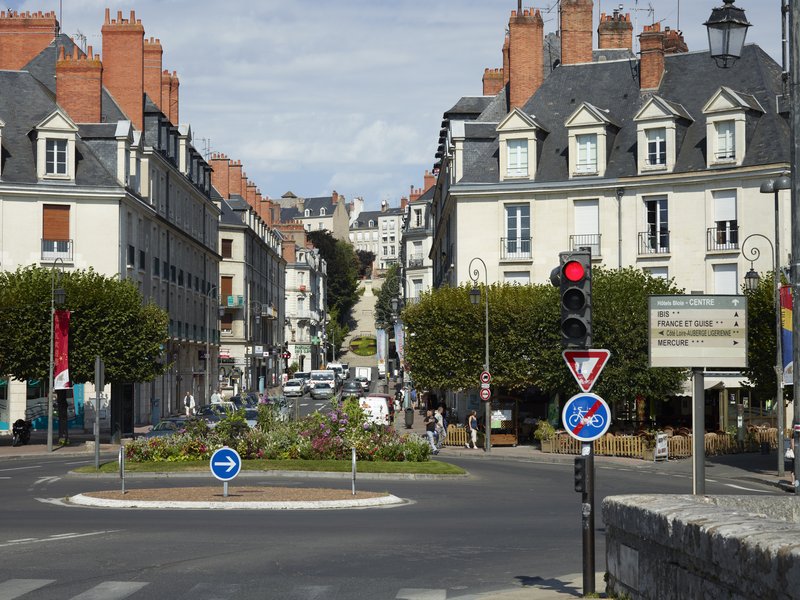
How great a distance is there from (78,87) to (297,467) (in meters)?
30.3

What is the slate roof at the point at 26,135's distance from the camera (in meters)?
51.8

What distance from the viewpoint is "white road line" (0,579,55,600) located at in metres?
12.2

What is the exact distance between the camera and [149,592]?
12531mm

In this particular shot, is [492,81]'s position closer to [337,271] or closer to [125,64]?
[125,64]

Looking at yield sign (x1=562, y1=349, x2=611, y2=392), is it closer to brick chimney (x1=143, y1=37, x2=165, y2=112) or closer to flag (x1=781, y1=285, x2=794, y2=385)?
flag (x1=781, y1=285, x2=794, y2=385)

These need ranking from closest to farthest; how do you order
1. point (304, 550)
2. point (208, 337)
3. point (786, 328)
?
point (304, 550), point (786, 328), point (208, 337)

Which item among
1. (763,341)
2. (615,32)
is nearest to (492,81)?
(615,32)

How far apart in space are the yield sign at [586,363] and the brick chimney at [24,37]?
52582 millimetres

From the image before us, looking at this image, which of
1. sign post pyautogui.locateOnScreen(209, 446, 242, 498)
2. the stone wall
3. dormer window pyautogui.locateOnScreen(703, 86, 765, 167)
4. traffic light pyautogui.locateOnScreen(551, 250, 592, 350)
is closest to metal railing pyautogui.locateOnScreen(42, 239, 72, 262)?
dormer window pyautogui.locateOnScreen(703, 86, 765, 167)

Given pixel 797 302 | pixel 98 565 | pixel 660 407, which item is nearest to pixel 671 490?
pixel 797 302

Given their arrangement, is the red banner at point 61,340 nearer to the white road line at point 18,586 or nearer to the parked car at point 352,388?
the white road line at point 18,586

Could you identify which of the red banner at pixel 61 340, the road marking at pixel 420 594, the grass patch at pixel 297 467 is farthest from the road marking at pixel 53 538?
the red banner at pixel 61 340

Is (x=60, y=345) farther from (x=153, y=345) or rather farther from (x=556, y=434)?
(x=556, y=434)

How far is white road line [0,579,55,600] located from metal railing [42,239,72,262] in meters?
Answer: 40.8
